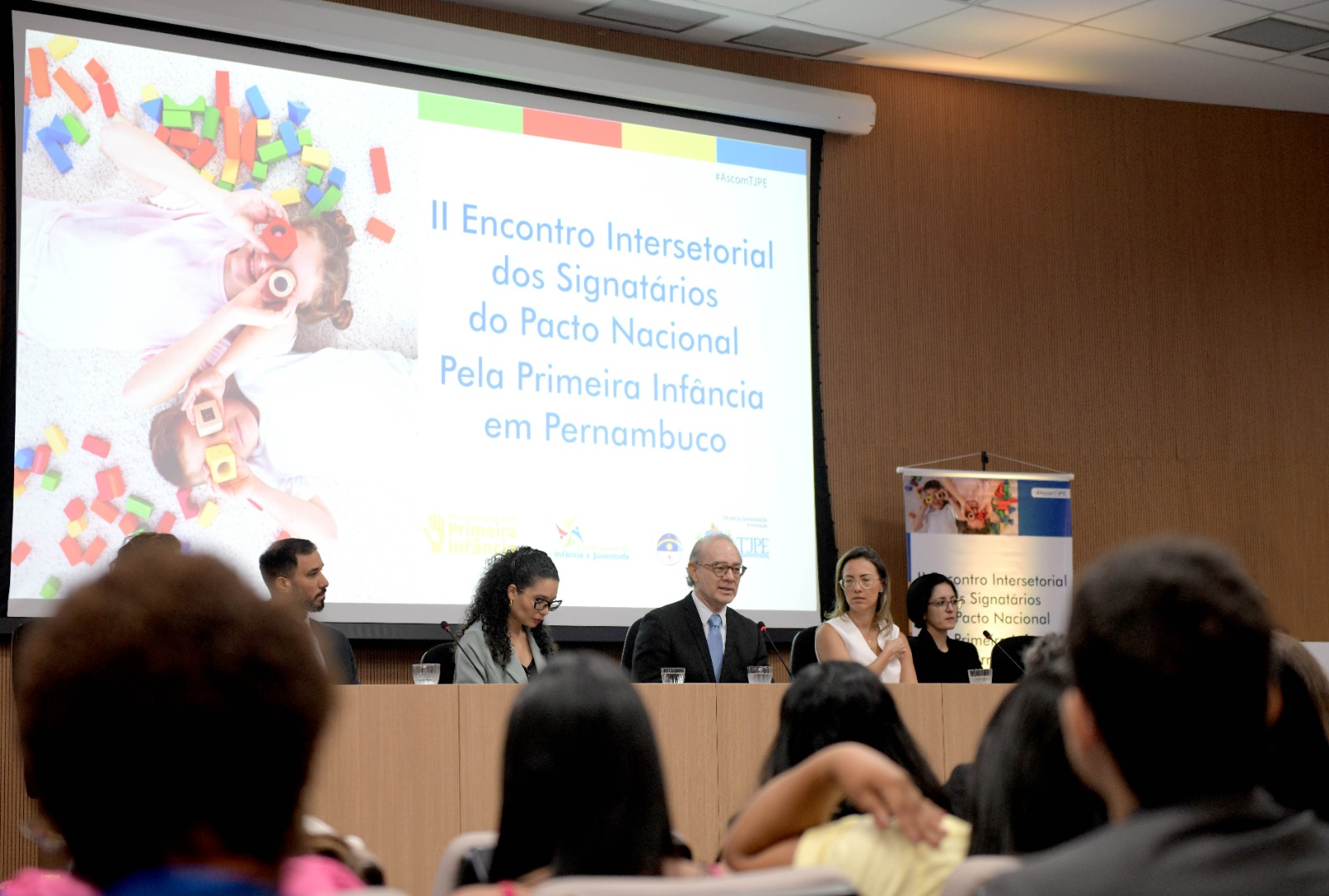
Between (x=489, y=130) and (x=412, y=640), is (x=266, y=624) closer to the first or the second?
(x=412, y=640)

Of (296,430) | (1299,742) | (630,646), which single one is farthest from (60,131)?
(1299,742)

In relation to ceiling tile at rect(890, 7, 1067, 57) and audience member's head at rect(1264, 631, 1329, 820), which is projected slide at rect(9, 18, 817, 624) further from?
audience member's head at rect(1264, 631, 1329, 820)

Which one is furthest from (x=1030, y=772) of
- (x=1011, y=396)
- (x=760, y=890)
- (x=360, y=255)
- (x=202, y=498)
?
(x=1011, y=396)

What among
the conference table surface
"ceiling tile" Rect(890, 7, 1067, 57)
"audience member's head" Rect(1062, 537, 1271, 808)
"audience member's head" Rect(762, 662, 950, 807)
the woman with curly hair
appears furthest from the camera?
"ceiling tile" Rect(890, 7, 1067, 57)

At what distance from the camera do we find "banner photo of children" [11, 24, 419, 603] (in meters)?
5.21

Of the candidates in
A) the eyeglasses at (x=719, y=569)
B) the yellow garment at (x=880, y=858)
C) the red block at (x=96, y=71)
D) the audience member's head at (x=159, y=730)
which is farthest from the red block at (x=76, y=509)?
the audience member's head at (x=159, y=730)

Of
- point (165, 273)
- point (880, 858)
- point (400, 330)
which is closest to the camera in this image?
point (880, 858)

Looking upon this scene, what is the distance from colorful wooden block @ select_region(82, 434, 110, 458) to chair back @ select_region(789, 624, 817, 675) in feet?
8.61

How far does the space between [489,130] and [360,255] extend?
32.7 inches

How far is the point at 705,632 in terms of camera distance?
17.1ft

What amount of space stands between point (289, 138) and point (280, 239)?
0.42m

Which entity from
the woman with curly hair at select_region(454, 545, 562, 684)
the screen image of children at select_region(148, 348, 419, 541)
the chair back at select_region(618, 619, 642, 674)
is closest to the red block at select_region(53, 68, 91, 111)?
the screen image of children at select_region(148, 348, 419, 541)

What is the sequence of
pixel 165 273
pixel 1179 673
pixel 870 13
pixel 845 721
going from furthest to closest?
pixel 870 13, pixel 165 273, pixel 845 721, pixel 1179 673

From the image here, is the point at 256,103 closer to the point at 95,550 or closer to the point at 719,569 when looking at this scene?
the point at 95,550
